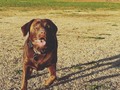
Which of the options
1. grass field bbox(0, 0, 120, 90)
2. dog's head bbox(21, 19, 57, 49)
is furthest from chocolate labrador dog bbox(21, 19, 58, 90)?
grass field bbox(0, 0, 120, 90)

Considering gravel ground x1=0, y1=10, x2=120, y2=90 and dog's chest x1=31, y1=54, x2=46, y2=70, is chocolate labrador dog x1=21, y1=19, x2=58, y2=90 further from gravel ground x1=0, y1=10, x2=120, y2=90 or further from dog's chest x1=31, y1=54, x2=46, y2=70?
gravel ground x1=0, y1=10, x2=120, y2=90

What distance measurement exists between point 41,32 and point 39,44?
17.9 inches

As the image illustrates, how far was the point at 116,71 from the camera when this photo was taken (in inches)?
535

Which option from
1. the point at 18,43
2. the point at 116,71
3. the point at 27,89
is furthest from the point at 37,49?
the point at 18,43

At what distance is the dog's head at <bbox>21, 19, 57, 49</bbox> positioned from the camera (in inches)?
365

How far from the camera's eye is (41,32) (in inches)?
364

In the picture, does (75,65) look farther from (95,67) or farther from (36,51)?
(36,51)

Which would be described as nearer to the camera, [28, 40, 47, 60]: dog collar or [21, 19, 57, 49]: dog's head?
[21, 19, 57, 49]: dog's head

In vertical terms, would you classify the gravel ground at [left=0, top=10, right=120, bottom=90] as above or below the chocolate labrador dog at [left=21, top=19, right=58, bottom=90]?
below

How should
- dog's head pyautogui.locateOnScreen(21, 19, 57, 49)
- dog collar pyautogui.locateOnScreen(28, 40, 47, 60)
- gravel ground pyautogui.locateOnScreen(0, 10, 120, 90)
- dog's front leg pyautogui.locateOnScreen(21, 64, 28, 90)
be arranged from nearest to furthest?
dog's head pyautogui.locateOnScreen(21, 19, 57, 49)
dog collar pyautogui.locateOnScreen(28, 40, 47, 60)
dog's front leg pyautogui.locateOnScreen(21, 64, 28, 90)
gravel ground pyautogui.locateOnScreen(0, 10, 120, 90)

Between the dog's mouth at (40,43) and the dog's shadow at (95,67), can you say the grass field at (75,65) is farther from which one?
the dog's mouth at (40,43)

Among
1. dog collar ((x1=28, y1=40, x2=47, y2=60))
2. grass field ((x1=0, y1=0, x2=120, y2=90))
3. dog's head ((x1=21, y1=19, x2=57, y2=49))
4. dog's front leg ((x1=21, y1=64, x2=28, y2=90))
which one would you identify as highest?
dog's head ((x1=21, y1=19, x2=57, y2=49))

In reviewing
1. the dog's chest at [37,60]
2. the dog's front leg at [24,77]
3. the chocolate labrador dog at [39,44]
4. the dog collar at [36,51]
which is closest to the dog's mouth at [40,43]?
the chocolate labrador dog at [39,44]

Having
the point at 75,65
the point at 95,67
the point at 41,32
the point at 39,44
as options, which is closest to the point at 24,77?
the point at 39,44
